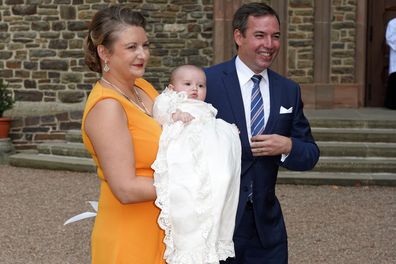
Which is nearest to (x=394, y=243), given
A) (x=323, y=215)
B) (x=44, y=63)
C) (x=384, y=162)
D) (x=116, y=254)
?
(x=323, y=215)

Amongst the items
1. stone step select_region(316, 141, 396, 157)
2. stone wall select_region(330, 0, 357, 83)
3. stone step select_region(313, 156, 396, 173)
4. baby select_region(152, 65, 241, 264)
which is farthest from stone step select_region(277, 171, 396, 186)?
baby select_region(152, 65, 241, 264)

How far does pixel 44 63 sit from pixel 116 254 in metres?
10.1

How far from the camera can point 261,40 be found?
3031mm

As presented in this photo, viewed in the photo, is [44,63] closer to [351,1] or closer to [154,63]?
[154,63]

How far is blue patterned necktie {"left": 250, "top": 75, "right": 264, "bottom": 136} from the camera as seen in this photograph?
3.05m

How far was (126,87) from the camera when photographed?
2625mm

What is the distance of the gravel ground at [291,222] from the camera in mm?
5840

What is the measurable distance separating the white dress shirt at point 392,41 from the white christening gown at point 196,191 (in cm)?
970

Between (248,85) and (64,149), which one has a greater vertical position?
(248,85)

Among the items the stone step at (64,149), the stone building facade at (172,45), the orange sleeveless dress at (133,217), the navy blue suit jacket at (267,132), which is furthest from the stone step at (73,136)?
the orange sleeveless dress at (133,217)

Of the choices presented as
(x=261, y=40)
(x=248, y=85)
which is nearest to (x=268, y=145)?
(x=248, y=85)

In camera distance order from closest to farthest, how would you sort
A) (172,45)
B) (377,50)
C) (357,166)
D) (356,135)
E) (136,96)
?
(136,96) → (357,166) → (356,135) → (172,45) → (377,50)

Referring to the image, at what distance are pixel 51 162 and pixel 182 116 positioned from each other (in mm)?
8083

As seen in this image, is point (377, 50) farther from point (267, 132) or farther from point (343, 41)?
point (267, 132)
